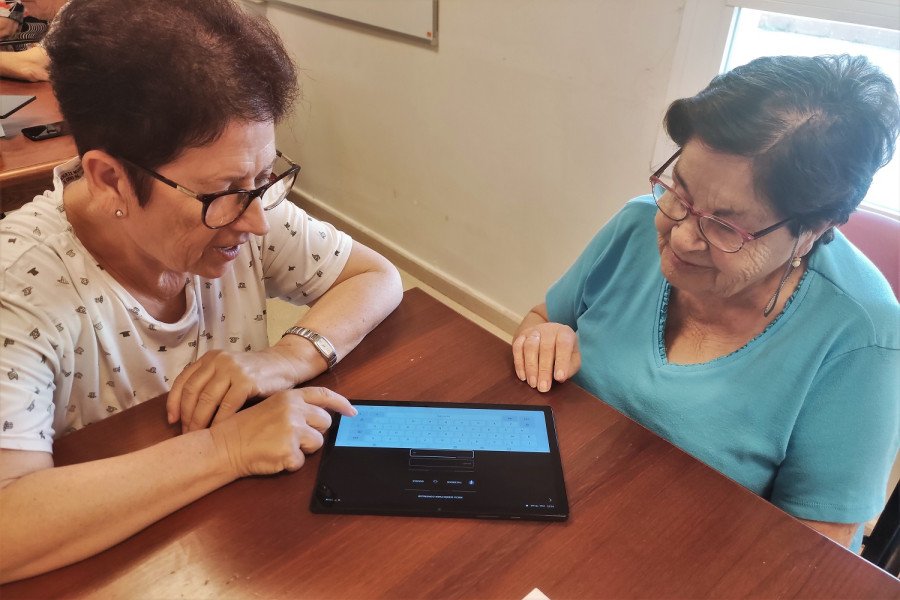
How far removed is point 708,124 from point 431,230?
185 cm

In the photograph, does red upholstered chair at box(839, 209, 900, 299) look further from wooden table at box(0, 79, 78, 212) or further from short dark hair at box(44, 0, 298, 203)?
wooden table at box(0, 79, 78, 212)

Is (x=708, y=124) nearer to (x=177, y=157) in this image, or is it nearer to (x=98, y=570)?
(x=177, y=157)

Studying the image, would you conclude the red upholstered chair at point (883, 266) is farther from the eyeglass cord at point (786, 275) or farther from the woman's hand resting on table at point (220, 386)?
the woman's hand resting on table at point (220, 386)

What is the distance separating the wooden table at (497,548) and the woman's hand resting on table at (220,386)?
1.8 inches

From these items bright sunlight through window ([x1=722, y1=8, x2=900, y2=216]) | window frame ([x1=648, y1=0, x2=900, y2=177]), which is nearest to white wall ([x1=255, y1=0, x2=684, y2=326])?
window frame ([x1=648, y1=0, x2=900, y2=177])

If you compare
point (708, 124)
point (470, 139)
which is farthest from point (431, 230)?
point (708, 124)

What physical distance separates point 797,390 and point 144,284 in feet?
3.40

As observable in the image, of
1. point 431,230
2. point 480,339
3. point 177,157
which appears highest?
point 177,157

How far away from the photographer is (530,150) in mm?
2111

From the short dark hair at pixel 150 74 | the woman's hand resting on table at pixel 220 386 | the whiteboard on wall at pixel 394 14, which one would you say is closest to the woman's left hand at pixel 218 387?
the woman's hand resting on table at pixel 220 386

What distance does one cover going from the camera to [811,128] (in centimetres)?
85

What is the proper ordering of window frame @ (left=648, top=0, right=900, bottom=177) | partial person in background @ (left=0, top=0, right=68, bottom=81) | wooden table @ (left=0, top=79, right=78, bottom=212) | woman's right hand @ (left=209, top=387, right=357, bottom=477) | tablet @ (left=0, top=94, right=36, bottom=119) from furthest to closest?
partial person in background @ (left=0, top=0, right=68, bottom=81) → tablet @ (left=0, top=94, right=36, bottom=119) → wooden table @ (left=0, top=79, right=78, bottom=212) → window frame @ (left=648, top=0, right=900, bottom=177) → woman's right hand @ (left=209, top=387, right=357, bottom=477)

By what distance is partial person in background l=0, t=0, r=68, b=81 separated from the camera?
2180 mm

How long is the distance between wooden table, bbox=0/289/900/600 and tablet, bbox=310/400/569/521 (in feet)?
0.05
